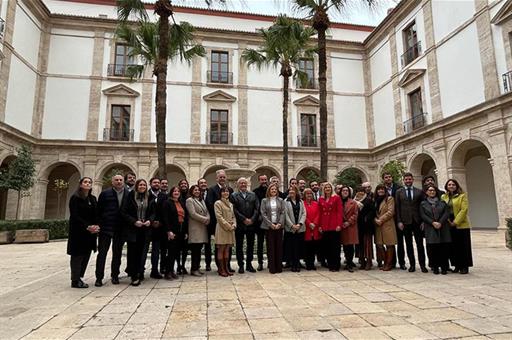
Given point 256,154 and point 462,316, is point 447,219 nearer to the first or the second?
point 462,316

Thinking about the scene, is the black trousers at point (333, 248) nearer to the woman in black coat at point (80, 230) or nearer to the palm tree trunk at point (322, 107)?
the palm tree trunk at point (322, 107)

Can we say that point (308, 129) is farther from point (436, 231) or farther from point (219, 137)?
point (436, 231)

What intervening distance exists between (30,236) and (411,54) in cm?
2078

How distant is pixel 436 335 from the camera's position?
306 centimetres

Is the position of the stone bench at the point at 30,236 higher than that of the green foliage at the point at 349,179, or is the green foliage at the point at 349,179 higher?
the green foliage at the point at 349,179

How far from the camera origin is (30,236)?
45.4ft

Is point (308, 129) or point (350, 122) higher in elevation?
point (350, 122)

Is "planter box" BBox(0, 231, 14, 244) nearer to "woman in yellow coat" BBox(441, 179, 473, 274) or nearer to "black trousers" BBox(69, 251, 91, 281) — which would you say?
"black trousers" BBox(69, 251, 91, 281)

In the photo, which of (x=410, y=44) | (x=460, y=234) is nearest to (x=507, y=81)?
(x=410, y=44)

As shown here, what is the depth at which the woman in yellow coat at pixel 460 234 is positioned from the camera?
20.2 feet

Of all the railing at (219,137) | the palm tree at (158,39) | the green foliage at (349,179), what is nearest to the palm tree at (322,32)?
the palm tree at (158,39)

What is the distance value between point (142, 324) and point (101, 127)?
748 inches

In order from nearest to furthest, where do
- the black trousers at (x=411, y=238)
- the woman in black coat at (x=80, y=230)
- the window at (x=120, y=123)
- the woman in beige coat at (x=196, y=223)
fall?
the woman in black coat at (x=80, y=230)
the woman in beige coat at (x=196, y=223)
the black trousers at (x=411, y=238)
the window at (x=120, y=123)

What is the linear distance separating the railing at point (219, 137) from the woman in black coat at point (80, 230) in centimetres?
1587
